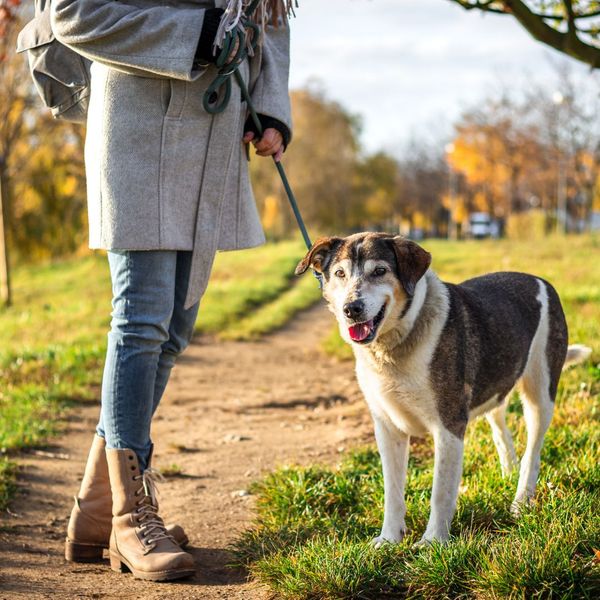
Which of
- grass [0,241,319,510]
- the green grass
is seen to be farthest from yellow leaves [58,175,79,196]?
the green grass

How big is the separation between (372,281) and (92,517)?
162 cm

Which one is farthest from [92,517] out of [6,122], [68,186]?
[68,186]

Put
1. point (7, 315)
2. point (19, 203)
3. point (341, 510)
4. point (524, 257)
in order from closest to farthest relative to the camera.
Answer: point (341, 510)
point (7, 315)
point (524, 257)
point (19, 203)

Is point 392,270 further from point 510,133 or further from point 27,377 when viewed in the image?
point 510,133

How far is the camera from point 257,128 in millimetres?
4000

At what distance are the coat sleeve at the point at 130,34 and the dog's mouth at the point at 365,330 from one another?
1219mm

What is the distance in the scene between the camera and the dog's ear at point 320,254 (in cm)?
393

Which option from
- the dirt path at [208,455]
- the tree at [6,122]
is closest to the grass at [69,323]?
the dirt path at [208,455]

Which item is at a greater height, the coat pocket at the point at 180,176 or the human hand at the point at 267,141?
the human hand at the point at 267,141

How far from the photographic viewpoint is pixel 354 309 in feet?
11.6

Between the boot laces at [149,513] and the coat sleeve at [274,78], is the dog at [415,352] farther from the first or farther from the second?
the boot laces at [149,513]

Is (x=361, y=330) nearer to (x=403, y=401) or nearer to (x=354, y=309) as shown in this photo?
(x=354, y=309)

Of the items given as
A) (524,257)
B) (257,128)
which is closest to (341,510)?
(257,128)

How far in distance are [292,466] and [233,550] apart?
97cm
